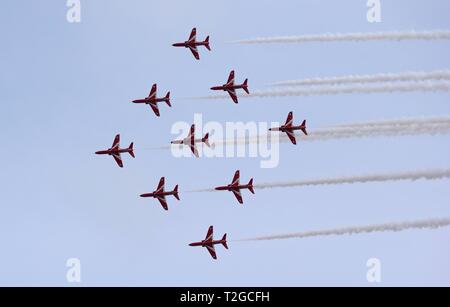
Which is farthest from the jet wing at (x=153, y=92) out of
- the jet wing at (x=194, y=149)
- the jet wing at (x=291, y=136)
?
the jet wing at (x=291, y=136)

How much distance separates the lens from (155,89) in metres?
118

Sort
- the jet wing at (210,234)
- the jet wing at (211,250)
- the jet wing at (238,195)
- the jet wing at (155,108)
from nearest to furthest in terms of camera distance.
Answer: the jet wing at (238,195) → the jet wing at (211,250) → the jet wing at (210,234) → the jet wing at (155,108)

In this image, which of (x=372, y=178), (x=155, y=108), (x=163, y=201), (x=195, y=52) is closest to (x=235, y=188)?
(x=163, y=201)

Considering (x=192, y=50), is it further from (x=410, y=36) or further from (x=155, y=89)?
(x=410, y=36)

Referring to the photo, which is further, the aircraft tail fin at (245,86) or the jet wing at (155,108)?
the jet wing at (155,108)

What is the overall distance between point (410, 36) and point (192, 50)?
30556 mm

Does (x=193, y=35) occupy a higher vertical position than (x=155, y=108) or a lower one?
higher

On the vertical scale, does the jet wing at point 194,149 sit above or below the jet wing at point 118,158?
below

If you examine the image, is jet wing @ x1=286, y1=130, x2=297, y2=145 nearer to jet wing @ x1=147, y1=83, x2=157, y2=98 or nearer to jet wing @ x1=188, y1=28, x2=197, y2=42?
→ jet wing @ x1=188, y1=28, x2=197, y2=42

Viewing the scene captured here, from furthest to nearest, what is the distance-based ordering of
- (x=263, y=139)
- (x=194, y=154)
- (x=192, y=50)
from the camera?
(x=192, y=50) < (x=194, y=154) < (x=263, y=139)

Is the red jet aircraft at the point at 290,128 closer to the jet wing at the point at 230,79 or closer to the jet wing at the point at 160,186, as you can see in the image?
the jet wing at the point at 230,79

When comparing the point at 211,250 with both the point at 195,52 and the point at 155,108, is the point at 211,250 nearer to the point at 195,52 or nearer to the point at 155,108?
the point at 155,108
